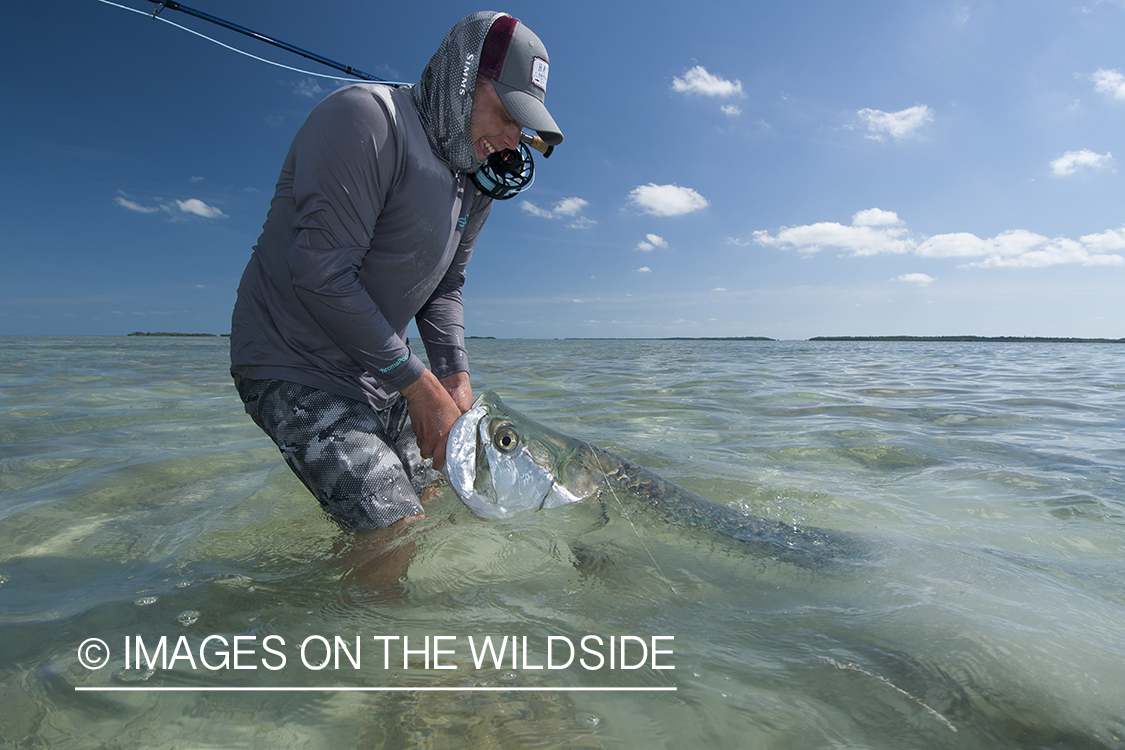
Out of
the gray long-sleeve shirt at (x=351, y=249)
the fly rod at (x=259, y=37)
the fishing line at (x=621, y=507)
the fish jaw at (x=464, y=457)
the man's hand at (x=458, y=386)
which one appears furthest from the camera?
the fly rod at (x=259, y=37)

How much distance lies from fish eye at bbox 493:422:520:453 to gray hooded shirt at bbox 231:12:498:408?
0.38 meters

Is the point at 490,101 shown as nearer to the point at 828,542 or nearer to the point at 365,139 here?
the point at 365,139

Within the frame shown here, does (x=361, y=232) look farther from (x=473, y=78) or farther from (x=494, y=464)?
(x=494, y=464)

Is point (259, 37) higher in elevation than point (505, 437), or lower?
higher

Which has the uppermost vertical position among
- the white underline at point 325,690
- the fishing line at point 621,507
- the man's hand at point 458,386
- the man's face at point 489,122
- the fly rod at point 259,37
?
the fly rod at point 259,37

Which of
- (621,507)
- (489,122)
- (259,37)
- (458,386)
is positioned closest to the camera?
(489,122)

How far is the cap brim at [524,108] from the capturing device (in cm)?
212

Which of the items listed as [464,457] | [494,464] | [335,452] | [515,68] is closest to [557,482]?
[494,464]

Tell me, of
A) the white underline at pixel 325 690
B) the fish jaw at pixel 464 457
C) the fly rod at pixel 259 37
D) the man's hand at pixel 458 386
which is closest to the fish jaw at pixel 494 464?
the fish jaw at pixel 464 457

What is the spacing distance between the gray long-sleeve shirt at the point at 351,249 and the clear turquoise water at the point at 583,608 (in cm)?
79

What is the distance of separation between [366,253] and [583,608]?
166 centimetres

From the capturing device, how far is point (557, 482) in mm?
2303

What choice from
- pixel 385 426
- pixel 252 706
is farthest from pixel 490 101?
pixel 252 706

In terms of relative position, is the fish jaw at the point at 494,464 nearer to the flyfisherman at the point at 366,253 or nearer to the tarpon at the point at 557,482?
the tarpon at the point at 557,482
